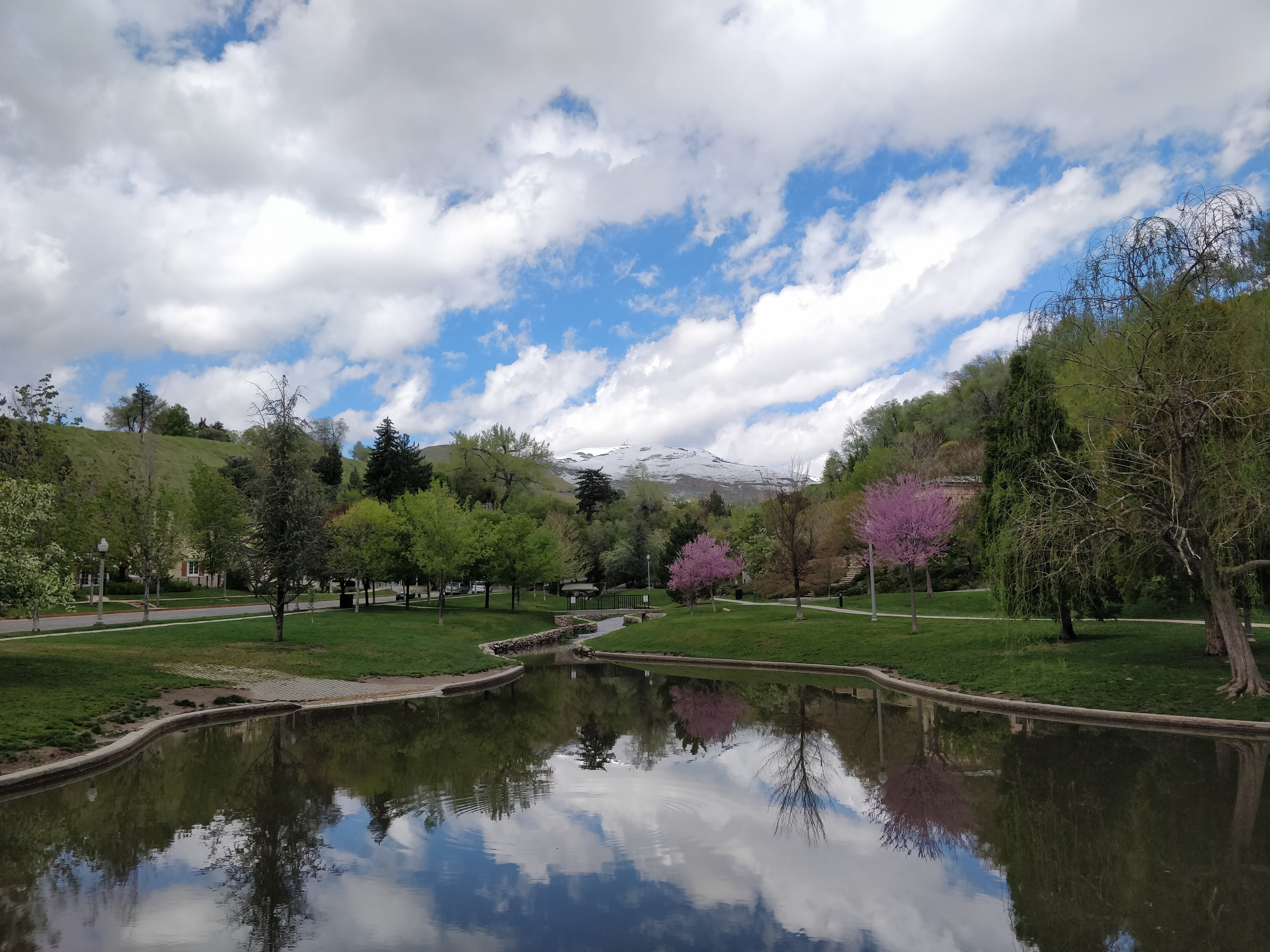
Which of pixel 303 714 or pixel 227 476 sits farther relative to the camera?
pixel 227 476

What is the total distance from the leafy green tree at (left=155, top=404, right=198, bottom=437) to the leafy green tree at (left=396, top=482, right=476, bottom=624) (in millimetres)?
102328

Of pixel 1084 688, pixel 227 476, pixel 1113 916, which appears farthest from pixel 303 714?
pixel 227 476

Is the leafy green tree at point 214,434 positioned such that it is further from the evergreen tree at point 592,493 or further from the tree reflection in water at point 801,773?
the tree reflection in water at point 801,773

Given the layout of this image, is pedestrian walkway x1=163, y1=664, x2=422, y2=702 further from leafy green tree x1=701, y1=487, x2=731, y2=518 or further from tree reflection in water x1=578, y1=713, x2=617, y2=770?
leafy green tree x1=701, y1=487, x2=731, y2=518

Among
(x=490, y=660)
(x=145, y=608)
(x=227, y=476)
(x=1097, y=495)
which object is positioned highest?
(x=227, y=476)

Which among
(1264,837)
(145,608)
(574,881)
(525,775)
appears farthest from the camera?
(145,608)

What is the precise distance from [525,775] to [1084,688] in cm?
1401

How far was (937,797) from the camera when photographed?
11586mm

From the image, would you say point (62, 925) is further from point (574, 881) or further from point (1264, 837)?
point (1264, 837)

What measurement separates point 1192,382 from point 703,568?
34.9 metres

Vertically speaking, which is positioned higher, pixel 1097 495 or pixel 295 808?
pixel 1097 495

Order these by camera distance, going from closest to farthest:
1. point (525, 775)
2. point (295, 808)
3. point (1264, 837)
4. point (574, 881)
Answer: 1. point (574, 881)
2. point (1264, 837)
3. point (295, 808)
4. point (525, 775)

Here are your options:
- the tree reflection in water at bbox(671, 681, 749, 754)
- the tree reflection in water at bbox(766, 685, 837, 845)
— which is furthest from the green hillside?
the tree reflection in water at bbox(766, 685, 837, 845)

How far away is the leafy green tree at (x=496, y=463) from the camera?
247 feet
